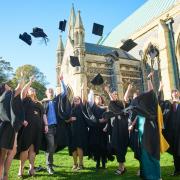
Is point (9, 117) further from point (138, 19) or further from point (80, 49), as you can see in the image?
point (138, 19)

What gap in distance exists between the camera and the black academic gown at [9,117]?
5.18 metres

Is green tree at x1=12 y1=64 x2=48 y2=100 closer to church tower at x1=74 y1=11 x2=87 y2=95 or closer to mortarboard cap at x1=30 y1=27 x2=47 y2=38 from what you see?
church tower at x1=74 y1=11 x2=87 y2=95

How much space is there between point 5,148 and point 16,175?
1.29 meters

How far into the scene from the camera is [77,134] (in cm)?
720

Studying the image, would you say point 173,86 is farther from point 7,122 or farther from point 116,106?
point 7,122

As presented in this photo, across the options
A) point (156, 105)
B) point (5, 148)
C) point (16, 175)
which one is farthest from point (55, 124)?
point (156, 105)

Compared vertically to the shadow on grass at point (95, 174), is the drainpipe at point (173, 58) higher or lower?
higher

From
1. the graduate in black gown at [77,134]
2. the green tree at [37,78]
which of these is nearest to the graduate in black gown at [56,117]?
the graduate in black gown at [77,134]

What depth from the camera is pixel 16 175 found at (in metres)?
6.14

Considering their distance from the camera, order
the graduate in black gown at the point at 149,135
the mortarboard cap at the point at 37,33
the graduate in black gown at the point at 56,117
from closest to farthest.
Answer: the graduate in black gown at the point at 149,135, the graduate in black gown at the point at 56,117, the mortarboard cap at the point at 37,33

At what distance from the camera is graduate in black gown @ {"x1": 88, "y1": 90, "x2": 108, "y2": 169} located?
725 cm

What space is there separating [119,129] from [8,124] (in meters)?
2.70

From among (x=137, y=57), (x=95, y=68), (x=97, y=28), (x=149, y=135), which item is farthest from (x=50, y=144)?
(x=137, y=57)

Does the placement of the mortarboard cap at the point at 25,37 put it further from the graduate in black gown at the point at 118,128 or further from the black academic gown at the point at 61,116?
the graduate in black gown at the point at 118,128
